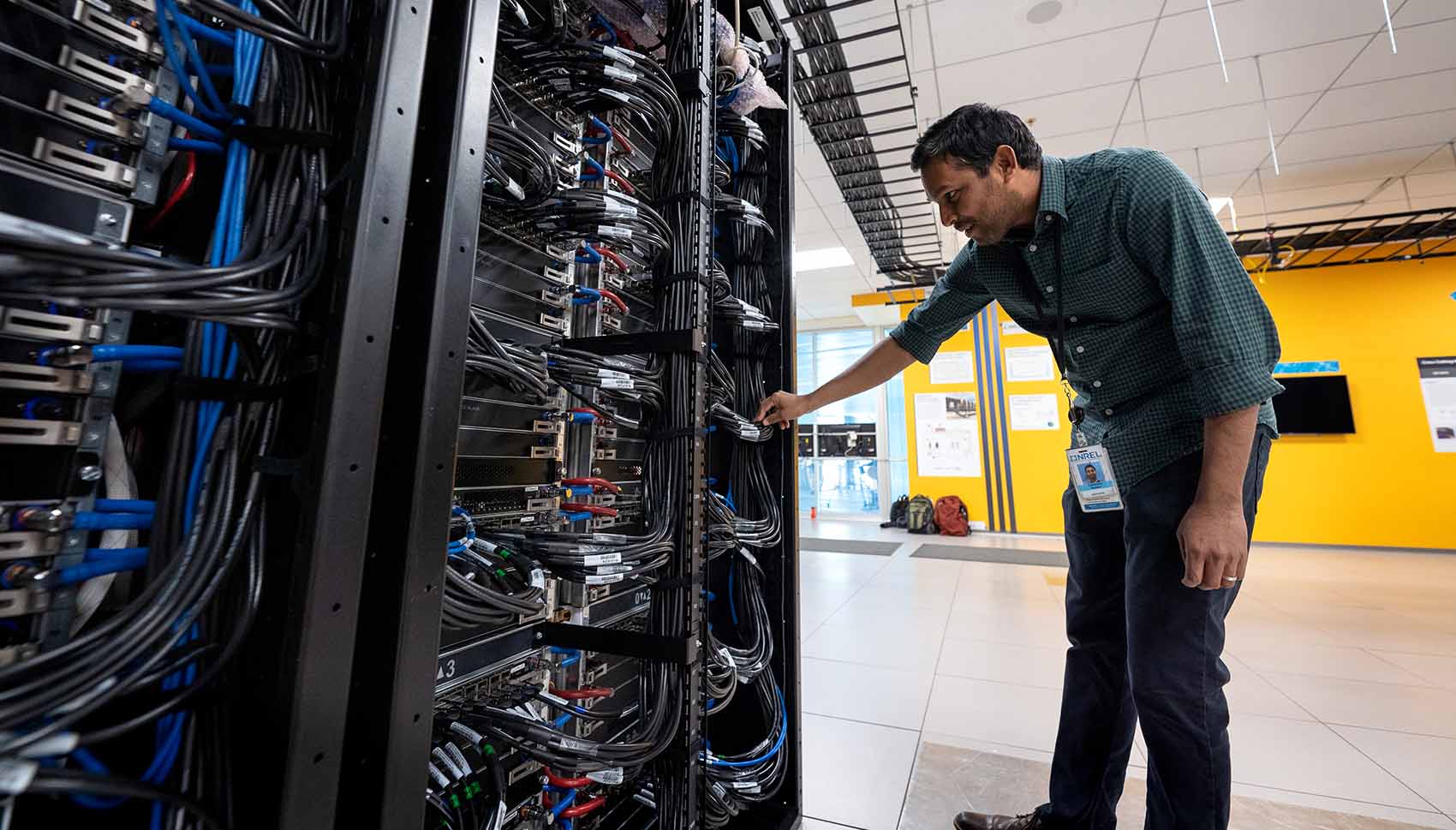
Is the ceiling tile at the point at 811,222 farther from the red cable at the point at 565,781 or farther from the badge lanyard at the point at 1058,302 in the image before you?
the red cable at the point at 565,781

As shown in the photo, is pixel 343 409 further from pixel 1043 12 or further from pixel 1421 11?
pixel 1421 11

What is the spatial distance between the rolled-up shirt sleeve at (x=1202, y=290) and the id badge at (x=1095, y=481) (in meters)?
0.19

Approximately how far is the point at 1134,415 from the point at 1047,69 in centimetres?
345

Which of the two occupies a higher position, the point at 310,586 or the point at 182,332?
the point at 182,332

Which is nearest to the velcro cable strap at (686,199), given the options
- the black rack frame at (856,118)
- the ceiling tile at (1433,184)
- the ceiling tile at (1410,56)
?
the black rack frame at (856,118)

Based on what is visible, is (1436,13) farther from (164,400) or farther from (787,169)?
(164,400)

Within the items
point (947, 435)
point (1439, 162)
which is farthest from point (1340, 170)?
point (947, 435)

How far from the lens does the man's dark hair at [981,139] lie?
1031 mm

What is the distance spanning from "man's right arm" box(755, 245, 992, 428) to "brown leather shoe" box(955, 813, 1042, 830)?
3.18 ft

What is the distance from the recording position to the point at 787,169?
145 centimetres

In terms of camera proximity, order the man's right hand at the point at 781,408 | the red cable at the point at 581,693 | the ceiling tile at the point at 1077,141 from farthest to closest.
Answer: the ceiling tile at the point at 1077,141, the man's right hand at the point at 781,408, the red cable at the point at 581,693

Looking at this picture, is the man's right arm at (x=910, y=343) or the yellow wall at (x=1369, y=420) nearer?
Result: the man's right arm at (x=910, y=343)

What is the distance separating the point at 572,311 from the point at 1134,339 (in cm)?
109

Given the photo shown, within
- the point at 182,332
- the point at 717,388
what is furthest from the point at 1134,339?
the point at 182,332
